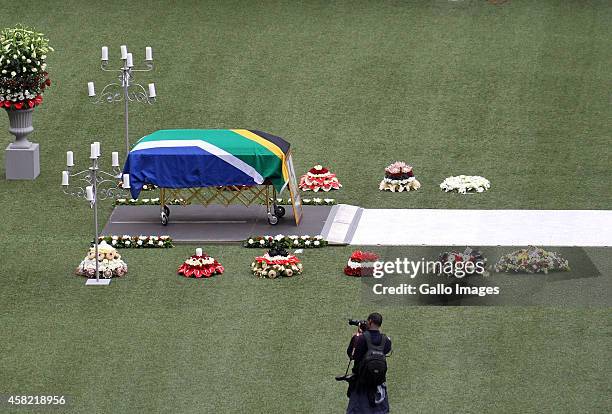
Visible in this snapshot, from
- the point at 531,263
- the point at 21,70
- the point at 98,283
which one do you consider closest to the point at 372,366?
the point at 531,263

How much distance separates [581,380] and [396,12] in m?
24.3

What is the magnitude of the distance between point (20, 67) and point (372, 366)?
17.3 m

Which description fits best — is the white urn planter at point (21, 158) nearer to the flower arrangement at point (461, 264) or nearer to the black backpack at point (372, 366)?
the flower arrangement at point (461, 264)

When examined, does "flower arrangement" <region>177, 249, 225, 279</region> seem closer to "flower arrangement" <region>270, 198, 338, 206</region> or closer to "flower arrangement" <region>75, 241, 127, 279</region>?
"flower arrangement" <region>75, 241, 127, 279</region>

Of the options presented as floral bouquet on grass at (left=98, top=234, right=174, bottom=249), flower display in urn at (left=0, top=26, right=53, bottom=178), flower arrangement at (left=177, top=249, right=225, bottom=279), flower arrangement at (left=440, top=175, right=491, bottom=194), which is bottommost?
flower arrangement at (left=177, top=249, right=225, bottom=279)

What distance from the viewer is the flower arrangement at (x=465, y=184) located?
1608 inches

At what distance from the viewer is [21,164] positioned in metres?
41.7

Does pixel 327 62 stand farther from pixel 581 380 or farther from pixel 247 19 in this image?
pixel 581 380

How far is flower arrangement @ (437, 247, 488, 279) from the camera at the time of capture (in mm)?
34625

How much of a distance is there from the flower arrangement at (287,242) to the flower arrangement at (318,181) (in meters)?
4.04

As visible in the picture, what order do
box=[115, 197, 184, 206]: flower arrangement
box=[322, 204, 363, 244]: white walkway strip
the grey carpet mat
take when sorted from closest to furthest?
box=[322, 204, 363, 244]: white walkway strip
the grey carpet mat
box=[115, 197, 184, 206]: flower arrangement

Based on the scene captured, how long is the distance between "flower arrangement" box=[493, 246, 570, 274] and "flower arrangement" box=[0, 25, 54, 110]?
12.6 m

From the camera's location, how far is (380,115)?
45750mm

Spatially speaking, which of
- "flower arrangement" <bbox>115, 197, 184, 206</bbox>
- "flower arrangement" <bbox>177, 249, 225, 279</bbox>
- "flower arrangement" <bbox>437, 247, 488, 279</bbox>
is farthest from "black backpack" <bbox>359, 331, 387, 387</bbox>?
"flower arrangement" <bbox>115, 197, 184, 206</bbox>
